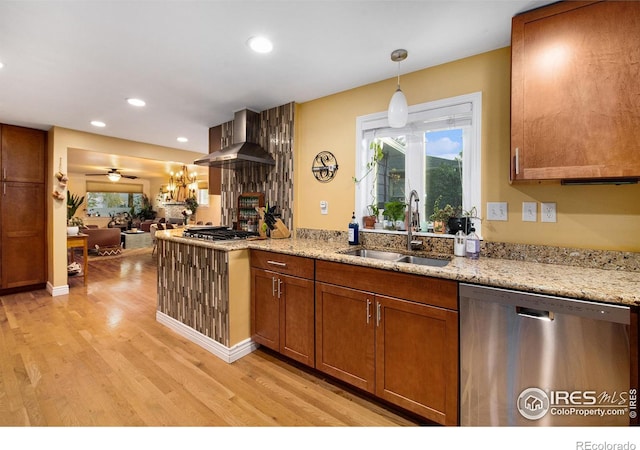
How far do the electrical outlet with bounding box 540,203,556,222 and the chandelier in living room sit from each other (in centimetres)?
881

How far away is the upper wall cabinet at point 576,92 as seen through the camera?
1.28 m

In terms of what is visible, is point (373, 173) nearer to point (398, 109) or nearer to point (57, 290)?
point (398, 109)

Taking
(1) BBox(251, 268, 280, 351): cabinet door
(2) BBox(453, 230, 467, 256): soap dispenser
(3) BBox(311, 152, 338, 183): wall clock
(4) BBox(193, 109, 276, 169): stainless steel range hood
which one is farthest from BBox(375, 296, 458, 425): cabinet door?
(4) BBox(193, 109, 276, 169): stainless steel range hood

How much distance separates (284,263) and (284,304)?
1.02ft

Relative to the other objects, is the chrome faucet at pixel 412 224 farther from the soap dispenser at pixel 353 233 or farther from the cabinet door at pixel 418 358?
the cabinet door at pixel 418 358

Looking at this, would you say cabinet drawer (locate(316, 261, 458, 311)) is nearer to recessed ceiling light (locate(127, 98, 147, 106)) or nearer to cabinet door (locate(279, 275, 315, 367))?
cabinet door (locate(279, 275, 315, 367))

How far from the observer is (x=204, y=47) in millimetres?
1892

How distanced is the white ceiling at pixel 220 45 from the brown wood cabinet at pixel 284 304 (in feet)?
4.76

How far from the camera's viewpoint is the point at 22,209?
388cm

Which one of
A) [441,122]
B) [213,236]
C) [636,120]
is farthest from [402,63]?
[213,236]

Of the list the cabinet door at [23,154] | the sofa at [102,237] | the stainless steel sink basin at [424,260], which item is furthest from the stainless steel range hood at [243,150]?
the sofa at [102,237]

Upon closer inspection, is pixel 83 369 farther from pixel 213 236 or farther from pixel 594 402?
pixel 594 402

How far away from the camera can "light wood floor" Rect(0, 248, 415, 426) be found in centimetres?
162

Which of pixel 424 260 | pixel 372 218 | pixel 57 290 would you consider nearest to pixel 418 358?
pixel 424 260
